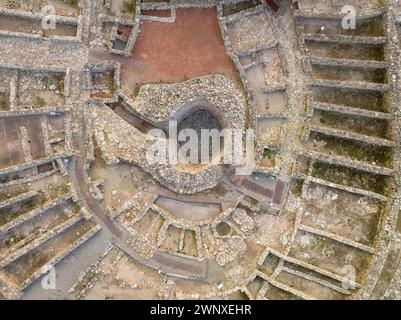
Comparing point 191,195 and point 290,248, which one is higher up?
point 191,195

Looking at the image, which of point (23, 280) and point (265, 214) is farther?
point (265, 214)

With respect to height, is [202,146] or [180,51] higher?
[180,51]

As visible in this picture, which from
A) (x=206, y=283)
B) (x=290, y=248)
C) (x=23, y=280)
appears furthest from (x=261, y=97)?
(x=23, y=280)

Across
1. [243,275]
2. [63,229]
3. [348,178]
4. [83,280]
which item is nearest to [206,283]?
[243,275]

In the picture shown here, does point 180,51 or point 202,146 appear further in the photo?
point 202,146

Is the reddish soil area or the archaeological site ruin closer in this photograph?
the archaeological site ruin
